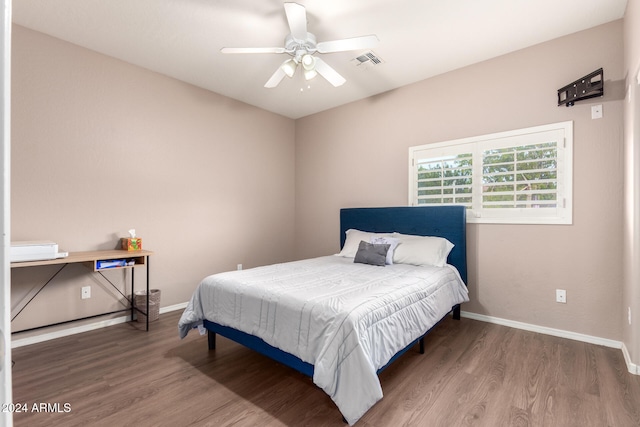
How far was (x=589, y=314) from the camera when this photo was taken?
2850 mm

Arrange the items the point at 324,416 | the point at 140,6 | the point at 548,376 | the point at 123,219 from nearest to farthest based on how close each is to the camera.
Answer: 1. the point at 324,416
2. the point at 548,376
3. the point at 140,6
4. the point at 123,219

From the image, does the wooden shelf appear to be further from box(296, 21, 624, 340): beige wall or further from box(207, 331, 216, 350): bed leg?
box(296, 21, 624, 340): beige wall

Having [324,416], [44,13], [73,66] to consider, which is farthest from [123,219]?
[324,416]

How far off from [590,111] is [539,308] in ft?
6.19

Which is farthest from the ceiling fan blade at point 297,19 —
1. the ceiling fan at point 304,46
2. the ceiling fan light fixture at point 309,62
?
the ceiling fan light fixture at point 309,62

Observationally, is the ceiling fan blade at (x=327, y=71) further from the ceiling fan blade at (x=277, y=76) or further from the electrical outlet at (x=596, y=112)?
the electrical outlet at (x=596, y=112)

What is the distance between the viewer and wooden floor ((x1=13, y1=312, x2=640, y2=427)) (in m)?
1.85

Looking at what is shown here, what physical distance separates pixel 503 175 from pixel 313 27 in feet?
7.87

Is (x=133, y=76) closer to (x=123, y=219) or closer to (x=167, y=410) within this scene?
(x=123, y=219)

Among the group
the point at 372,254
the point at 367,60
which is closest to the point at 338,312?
the point at 372,254

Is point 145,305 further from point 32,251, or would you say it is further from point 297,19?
point 297,19

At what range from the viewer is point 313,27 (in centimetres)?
280

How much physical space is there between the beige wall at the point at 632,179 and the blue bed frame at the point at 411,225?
1.28m

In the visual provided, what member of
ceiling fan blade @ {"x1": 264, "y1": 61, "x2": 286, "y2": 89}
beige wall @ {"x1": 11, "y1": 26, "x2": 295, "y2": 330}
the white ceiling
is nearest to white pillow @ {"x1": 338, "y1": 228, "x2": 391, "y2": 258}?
beige wall @ {"x1": 11, "y1": 26, "x2": 295, "y2": 330}
